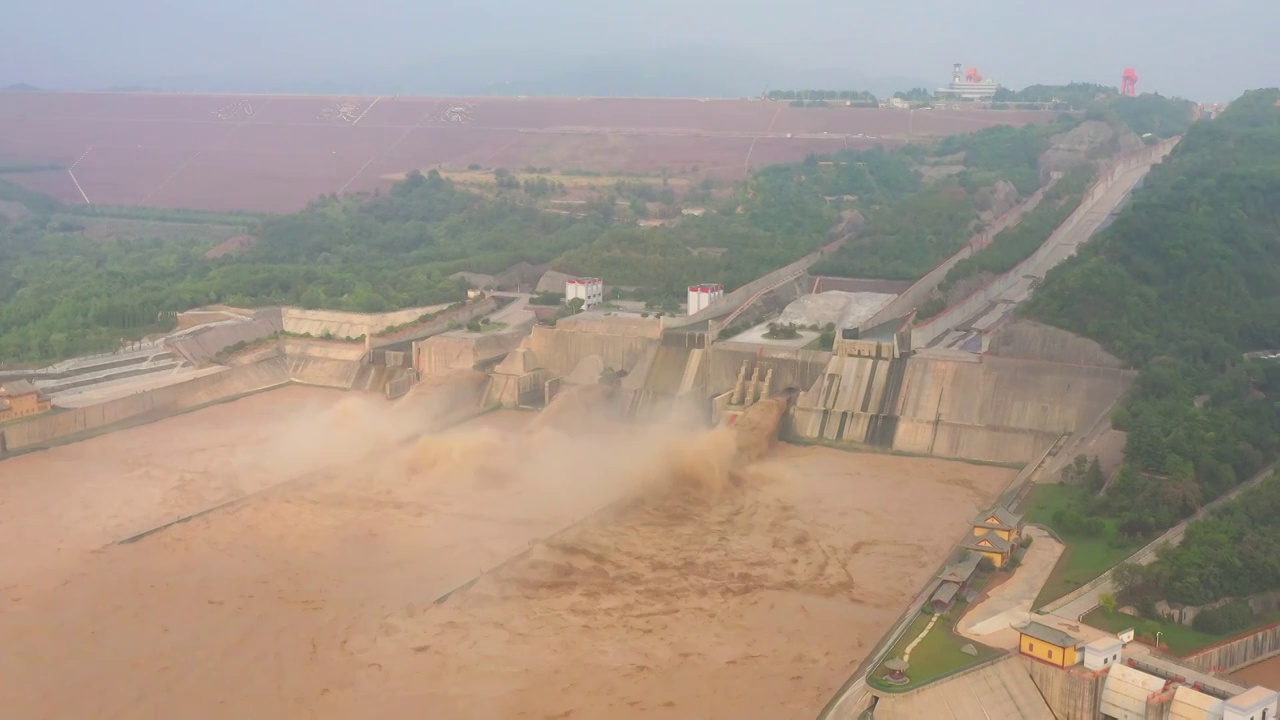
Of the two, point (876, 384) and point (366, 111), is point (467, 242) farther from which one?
point (366, 111)

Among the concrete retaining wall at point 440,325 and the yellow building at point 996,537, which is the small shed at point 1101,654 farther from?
the concrete retaining wall at point 440,325

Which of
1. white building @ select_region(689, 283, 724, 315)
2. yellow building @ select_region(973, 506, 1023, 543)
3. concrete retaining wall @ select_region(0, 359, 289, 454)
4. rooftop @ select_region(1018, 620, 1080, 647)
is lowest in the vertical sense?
concrete retaining wall @ select_region(0, 359, 289, 454)

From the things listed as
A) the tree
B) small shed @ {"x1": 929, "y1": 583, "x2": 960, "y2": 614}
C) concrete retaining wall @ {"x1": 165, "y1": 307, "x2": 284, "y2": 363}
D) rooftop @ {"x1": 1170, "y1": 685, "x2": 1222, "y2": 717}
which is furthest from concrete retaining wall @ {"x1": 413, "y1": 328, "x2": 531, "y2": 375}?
rooftop @ {"x1": 1170, "y1": 685, "x2": 1222, "y2": 717}

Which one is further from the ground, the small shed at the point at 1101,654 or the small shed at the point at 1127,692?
the small shed at the point at 1101,654

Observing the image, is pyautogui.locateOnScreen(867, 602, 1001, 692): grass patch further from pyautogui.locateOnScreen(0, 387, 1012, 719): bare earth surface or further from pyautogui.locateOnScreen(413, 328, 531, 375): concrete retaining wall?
pyautogui.locateOnScreen(413, 328, 531, 375): concrete retaining wall

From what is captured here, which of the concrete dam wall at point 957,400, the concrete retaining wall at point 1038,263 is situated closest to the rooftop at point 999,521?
the concrete dam wall at point 957,400

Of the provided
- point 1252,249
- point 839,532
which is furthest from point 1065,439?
point 1252,249
